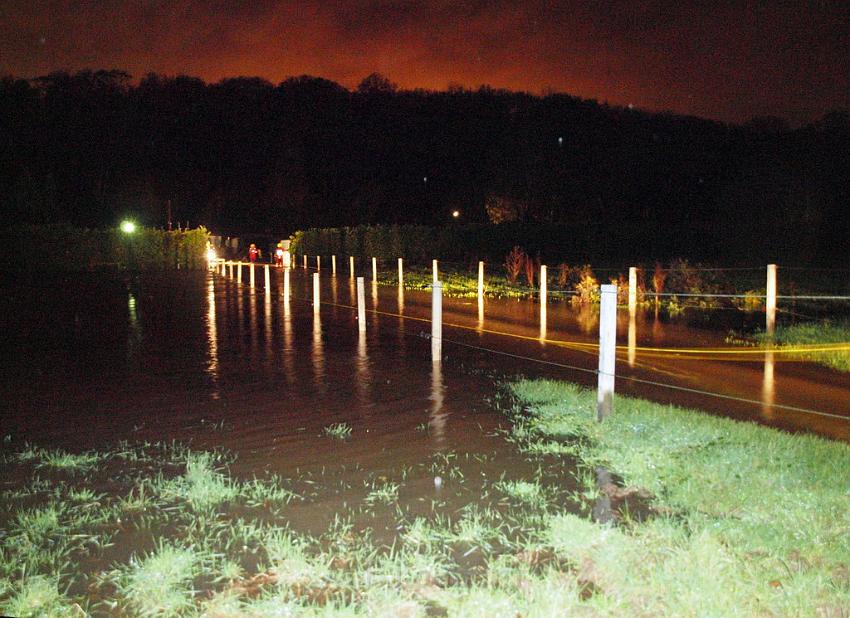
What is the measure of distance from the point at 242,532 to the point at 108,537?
2.74ft

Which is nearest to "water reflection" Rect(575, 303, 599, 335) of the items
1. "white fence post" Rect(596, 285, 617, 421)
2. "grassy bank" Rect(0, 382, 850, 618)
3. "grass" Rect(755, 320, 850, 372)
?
"grass" Rect(755, 320, 850, 372)

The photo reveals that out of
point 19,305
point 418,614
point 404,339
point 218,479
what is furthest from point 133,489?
point 19,305

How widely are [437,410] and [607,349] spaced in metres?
2.02

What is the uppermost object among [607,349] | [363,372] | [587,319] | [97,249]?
[97,249]

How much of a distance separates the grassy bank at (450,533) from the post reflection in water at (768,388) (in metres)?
1.84

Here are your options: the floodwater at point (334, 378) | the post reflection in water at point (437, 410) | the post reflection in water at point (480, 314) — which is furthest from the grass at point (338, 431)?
the post reflection in water at point (480, 314)

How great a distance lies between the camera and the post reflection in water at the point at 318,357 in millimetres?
10734

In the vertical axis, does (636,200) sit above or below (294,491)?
above

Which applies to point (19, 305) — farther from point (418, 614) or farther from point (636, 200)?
point (636, 200)

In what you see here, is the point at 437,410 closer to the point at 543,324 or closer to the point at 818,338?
the point at 818,338

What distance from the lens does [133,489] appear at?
6062 millimetres

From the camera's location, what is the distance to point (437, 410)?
28.8ft

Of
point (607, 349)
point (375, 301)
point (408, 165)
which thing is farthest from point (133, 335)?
point (408, 165)

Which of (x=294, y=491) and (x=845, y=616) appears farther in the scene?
(x=294, y=491)
